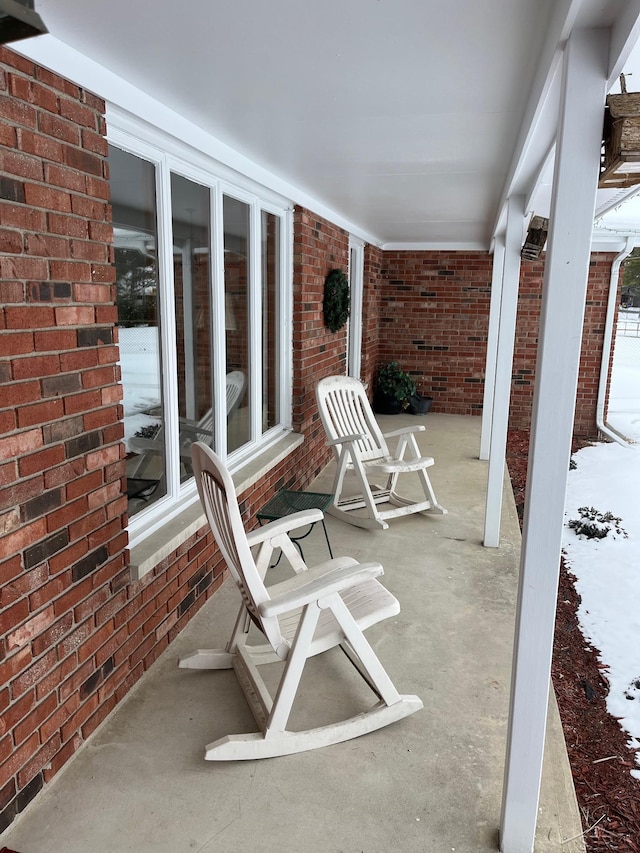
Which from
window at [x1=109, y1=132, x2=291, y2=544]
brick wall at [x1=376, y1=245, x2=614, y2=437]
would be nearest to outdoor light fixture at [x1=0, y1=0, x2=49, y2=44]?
window at [x1=109, y1=132, x2=291, y2=544]

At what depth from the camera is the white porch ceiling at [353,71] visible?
1.61 metres

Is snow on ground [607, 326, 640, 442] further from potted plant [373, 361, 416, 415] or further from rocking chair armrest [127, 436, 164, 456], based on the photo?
rocking chair armrest [127, 436, 164, 456]

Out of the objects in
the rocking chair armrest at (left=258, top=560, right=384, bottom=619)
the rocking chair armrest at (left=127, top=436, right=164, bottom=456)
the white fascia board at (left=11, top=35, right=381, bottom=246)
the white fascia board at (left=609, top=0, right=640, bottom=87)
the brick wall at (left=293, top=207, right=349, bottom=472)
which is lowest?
the rocking chair armrest at (left=258, top=560, right=384, bottom=619)

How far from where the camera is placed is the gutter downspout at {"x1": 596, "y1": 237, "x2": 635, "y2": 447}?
7.62m

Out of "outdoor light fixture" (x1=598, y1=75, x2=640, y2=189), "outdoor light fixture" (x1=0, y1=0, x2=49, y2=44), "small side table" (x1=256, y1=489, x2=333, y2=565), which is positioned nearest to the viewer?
"outdoor light fixture" (x1=0, y1=0, x2=49, y2=44)

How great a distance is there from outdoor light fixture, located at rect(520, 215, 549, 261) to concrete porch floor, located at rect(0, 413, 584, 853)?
6.72 feet

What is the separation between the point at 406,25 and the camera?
1667 mm

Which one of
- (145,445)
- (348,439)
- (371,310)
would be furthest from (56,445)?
(371,310)

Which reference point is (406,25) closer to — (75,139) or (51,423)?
(75,139)

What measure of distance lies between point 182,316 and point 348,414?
2061 mm

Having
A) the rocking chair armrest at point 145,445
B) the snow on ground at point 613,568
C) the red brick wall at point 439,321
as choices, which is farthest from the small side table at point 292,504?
the red brick wall at point 439,321

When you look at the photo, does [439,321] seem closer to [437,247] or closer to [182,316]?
[437,247]

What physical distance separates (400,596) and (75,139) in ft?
8.33

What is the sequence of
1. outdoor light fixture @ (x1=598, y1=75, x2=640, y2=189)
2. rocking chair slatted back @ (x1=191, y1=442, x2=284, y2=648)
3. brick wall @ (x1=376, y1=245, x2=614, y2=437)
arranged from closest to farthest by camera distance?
outdoor light fixture @ (x1=598, y1=75, x2=640, y2=189), rocking chair slatted back @ (x1=191, y1=442, x2=284, y2=648), brick wall @ (x1=376, y1=245, x2=614, y2=437)
